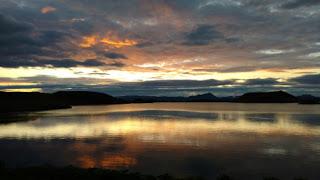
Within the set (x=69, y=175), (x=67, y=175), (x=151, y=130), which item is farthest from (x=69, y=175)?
(x=151, y=130)

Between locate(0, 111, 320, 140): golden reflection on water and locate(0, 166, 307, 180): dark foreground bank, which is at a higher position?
locate(0, 166, 307, 180): dark foreground bank

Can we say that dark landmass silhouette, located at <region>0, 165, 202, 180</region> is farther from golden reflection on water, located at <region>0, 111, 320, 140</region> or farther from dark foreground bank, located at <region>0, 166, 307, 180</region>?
golden reflection on water, located at <region>0, 111, 320, 140</region>

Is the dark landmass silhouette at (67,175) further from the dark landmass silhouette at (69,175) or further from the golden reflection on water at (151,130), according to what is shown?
the golden reflection on water at (151,130)

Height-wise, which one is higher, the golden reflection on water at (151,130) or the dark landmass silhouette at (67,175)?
the dark landmass silhouette at (67,175)

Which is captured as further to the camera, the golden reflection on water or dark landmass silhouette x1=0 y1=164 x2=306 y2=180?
the golden reflection on water

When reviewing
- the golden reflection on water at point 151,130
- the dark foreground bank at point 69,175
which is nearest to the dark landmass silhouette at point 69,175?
the dark foreground bank at point 69,175

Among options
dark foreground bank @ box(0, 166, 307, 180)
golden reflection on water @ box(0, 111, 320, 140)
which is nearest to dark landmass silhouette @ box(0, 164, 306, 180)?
dark foreground bank @ box(0, 166, 307, 180)

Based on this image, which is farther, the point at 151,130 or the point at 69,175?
the point at 151,130

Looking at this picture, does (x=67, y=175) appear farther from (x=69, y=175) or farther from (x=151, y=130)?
(x=151, y=130)

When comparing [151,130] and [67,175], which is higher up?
[67,175]

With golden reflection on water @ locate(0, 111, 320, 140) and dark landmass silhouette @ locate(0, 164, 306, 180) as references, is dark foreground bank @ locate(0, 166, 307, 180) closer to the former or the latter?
dark landmass silhouette @ locate(0, 164, 306, 180)

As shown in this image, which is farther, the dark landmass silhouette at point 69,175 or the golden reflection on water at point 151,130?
the golden reflection on water at point 151,130

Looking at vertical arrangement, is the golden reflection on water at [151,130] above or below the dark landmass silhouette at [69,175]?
below

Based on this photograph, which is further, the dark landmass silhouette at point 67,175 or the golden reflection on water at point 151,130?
the golden reflection on water at point 151,130
